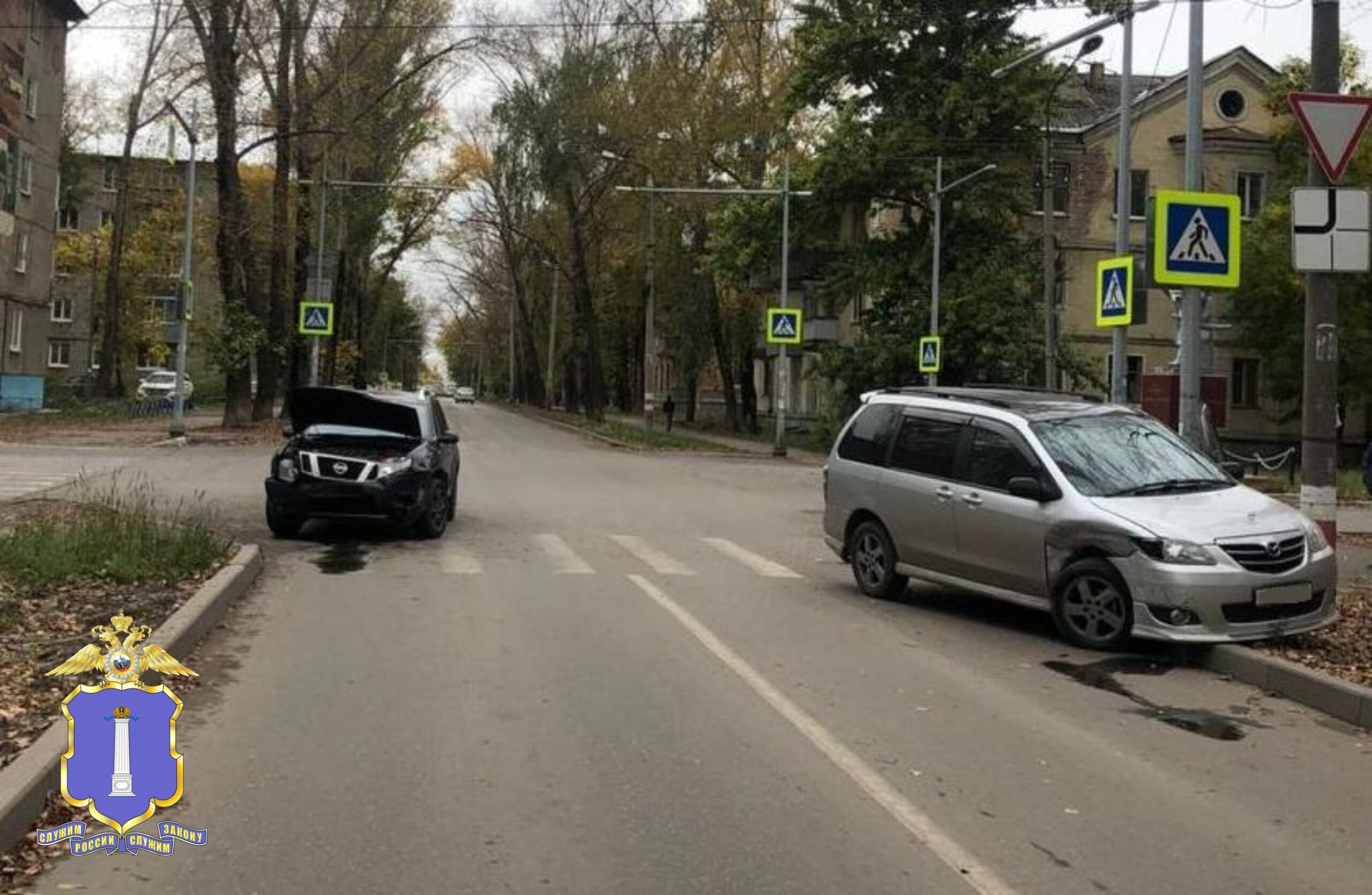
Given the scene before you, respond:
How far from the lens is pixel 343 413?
1459 cm

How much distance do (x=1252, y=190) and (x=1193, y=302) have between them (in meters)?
35.6

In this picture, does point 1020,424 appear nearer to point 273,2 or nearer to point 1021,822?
point 1021,822

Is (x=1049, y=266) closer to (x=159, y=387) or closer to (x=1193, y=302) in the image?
(x=1193, y=302)

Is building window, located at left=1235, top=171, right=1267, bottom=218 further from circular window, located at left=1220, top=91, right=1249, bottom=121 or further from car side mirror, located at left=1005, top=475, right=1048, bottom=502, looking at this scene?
car side mirror, located at left=1005, top=475, right=1048, bottom=502

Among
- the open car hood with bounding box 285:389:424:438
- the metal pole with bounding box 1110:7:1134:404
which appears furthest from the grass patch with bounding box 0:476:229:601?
the metal pole with bounding box 1110:7:1134:404

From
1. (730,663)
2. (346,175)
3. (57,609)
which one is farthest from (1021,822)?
(346,175)

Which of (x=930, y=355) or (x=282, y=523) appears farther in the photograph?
(x=930, y=355)

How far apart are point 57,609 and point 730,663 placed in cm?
443

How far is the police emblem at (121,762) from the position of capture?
15.2 ft

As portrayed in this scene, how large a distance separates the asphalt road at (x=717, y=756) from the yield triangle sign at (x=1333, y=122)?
152 inches

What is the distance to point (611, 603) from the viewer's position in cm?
1009

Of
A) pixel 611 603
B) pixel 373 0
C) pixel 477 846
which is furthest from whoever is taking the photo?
pixel 373 0


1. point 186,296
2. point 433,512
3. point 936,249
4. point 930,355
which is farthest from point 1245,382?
point 433,512

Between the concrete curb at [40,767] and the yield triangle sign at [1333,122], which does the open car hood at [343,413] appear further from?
the yield triangle sign at [1333,122]
